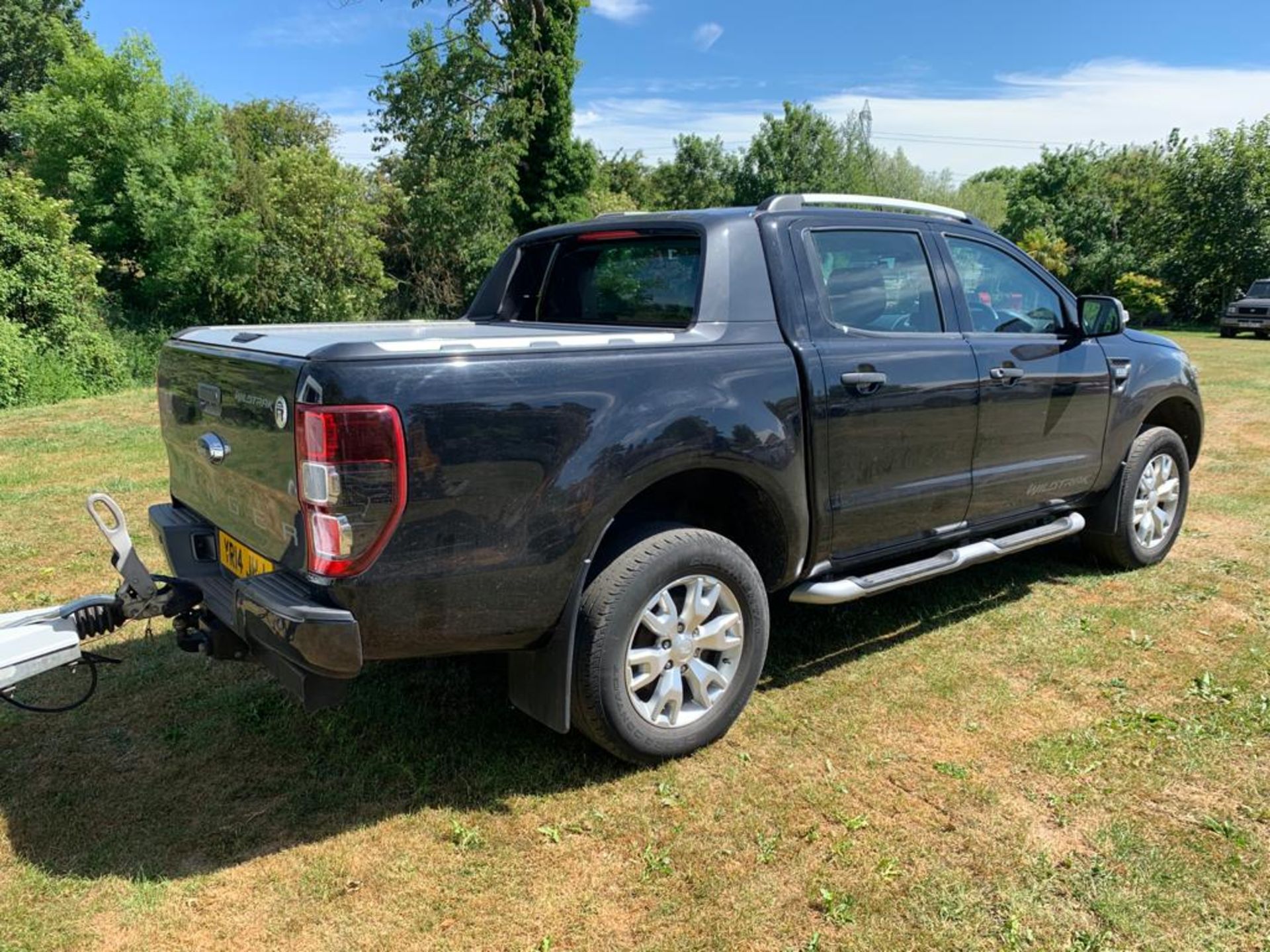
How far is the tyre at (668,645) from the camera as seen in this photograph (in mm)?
2881

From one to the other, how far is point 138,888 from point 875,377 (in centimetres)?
296

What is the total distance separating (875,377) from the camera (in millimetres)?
3488

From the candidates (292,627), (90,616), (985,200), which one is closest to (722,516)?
(292,627)

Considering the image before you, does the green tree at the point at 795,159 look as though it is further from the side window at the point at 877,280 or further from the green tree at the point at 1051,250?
the side window at the point at 877,280

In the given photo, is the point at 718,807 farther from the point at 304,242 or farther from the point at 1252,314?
the point at 1252,314

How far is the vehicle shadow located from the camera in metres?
2.80

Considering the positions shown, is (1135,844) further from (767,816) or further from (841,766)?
(767,816)

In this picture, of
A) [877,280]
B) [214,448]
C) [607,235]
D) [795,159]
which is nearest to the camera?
[214,448]

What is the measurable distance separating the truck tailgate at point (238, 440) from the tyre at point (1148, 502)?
14.1ft

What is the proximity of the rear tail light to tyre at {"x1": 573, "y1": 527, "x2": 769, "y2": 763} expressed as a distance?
0.75 m

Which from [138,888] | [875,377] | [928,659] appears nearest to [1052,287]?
[875,377]

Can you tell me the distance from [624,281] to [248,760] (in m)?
2.39

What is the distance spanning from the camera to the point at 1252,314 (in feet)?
79.0

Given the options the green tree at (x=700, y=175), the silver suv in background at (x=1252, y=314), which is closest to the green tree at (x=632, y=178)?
the green tree at (x=700, y=175)
